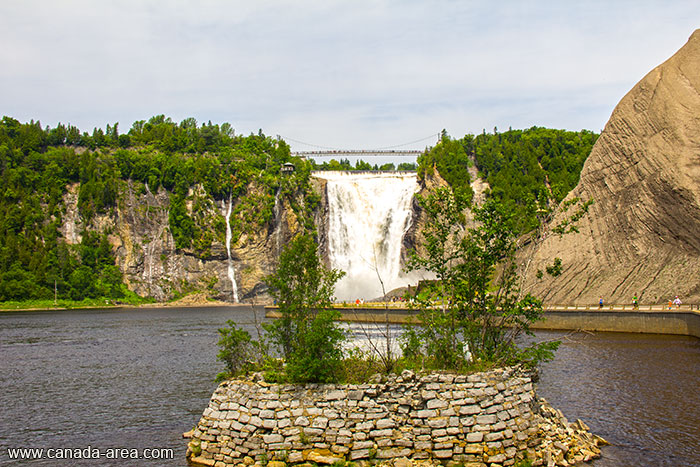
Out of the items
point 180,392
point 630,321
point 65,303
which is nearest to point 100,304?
point 65,303

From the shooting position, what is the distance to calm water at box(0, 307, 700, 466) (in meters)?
20.7

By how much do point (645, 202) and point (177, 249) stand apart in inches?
3195

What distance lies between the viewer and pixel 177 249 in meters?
113

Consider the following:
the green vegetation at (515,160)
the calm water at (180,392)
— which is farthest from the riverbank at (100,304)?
the calm water at (180,392)

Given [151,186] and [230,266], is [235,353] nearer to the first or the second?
[230,266]

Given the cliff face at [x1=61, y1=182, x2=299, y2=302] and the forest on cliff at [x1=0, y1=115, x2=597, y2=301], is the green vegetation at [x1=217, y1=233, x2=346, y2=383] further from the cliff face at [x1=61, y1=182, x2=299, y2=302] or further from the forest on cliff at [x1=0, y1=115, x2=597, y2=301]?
the cliff face at [x1=61, y1=182, x2=299, y2=302]

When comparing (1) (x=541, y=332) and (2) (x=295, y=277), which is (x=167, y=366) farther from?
(1) (x=541, y=332)

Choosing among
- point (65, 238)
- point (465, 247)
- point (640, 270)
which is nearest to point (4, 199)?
point (65, 238)

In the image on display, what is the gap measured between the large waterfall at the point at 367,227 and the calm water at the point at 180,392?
57167 millimetres

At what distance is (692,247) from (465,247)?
3775cm

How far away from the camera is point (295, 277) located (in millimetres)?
19750

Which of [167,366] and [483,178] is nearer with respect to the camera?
[167,366]

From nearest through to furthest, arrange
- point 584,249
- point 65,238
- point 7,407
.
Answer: point 7,407 < point 584,249 < point 65,238

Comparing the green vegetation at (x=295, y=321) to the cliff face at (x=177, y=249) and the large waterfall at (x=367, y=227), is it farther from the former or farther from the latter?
the cliff face at (x=177, y=249)
